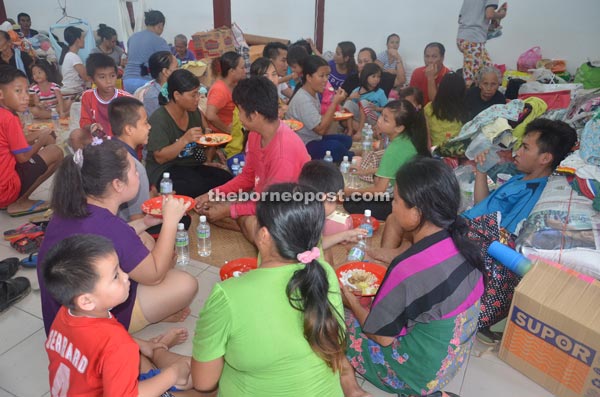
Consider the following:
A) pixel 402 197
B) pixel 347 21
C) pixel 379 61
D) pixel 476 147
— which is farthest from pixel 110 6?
pixel 402 197

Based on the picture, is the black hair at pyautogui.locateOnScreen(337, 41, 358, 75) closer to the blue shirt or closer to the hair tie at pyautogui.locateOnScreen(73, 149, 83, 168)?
the blue shirt

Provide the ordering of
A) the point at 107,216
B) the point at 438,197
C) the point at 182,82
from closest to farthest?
the point at 438,197 < the point at 107,216 < the point at 182,82

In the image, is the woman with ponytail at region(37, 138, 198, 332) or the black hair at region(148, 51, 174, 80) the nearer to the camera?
the woman with ponytail at region(37, 138, 198, 332)

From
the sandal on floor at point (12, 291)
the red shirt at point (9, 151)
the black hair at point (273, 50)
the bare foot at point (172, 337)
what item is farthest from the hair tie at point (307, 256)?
the black hair at point (273, 50)

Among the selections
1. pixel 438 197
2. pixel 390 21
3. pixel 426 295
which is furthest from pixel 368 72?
pixel 426 295

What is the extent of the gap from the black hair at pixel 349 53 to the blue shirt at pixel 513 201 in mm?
3654

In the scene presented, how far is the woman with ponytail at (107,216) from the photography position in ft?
5.80

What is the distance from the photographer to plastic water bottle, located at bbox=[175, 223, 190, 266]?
2941 mm

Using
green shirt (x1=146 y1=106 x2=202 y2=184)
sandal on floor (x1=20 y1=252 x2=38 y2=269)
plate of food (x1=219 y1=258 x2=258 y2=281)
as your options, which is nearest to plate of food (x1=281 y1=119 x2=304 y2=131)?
green shirt (x1=146 y1=106 x2=202 y2=184)

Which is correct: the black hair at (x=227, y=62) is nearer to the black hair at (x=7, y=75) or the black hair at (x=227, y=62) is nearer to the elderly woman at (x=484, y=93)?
the black hair at (x=7, y=75)

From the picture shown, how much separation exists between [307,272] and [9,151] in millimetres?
3031

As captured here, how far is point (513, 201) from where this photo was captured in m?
2.64

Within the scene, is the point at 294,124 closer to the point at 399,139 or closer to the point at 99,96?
the point at 399,139

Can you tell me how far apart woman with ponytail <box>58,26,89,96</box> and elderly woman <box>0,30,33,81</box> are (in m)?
0.58
